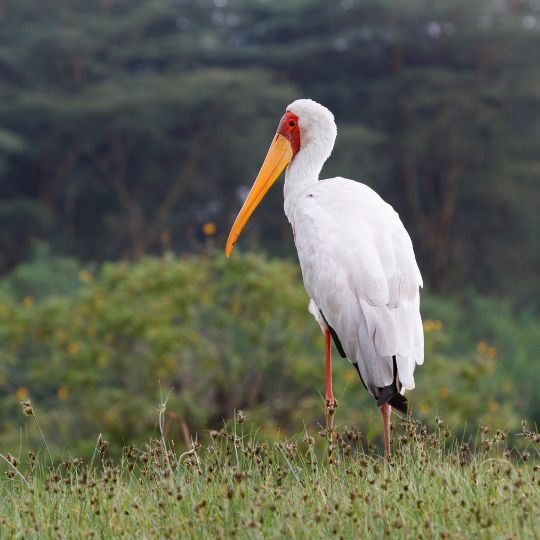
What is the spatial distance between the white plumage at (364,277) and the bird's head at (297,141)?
592 millimetres

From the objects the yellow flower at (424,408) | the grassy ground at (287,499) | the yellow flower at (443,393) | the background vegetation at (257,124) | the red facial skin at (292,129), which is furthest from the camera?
the background vegetation at (257,124)

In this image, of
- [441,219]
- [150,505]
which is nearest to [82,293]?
[150,505]

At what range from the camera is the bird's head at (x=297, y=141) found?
6598mm

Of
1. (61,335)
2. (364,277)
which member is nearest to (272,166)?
(364,277)

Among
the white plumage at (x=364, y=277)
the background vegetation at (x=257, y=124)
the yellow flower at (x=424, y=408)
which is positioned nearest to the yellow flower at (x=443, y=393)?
the yellow flower at (x=424, y=408)

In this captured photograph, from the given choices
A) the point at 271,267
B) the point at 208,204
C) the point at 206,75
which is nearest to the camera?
the point at 271,267

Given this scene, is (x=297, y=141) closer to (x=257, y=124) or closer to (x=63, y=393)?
(x=63, y=393)

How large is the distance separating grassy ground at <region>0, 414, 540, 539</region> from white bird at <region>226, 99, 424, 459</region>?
2.34 ft

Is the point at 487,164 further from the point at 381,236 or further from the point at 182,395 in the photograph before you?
the point at 381,236

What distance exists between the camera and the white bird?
528cm

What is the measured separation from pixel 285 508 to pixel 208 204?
2102cm

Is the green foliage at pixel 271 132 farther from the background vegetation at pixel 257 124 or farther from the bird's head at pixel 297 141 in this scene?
the bird's head at pixel 297 141

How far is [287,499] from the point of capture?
3.93m

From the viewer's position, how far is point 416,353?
5309 mm
